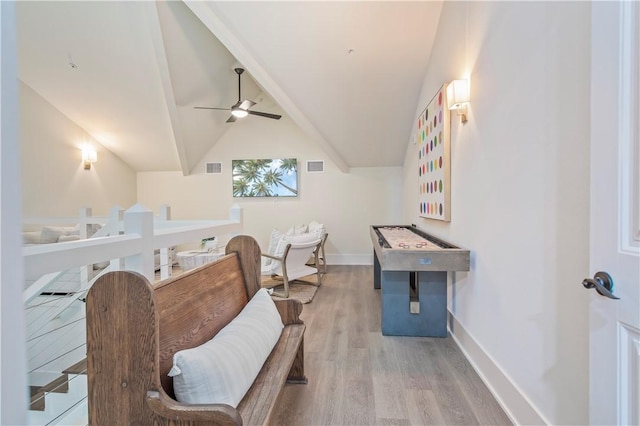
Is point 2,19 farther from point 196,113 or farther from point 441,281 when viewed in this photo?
point 196,113

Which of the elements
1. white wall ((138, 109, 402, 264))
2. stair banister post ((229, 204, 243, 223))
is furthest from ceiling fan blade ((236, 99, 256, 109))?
stair banister post ((229, 204, 243, 223))

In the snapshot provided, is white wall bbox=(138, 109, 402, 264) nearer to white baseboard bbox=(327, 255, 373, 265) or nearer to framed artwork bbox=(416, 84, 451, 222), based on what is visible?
white baseboard bbox=(327, 255, 373, 265)

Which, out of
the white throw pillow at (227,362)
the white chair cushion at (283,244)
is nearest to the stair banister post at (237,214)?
the white throw pillow at (227,362)

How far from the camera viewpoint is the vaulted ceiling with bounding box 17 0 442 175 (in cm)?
297

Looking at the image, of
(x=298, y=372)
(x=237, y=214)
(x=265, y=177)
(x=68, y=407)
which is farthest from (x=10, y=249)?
(x=265, y=177)

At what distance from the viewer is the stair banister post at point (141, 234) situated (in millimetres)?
1257

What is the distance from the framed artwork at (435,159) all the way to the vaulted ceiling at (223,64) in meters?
0.75

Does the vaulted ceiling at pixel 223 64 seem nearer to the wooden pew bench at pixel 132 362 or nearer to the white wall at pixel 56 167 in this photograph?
the white wall at pixel 56 167

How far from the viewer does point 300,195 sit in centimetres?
585

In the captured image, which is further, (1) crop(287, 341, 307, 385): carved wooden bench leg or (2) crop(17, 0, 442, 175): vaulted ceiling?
(2) crop(17, 0, 442, 175): vaulted ceiling

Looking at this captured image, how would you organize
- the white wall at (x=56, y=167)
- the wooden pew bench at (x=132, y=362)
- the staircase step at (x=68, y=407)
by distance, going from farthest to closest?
the white wall at (x=56, y=167) < the staircase step at (x=68, y=407) < the wooden pew bench at (x=132, y=362)

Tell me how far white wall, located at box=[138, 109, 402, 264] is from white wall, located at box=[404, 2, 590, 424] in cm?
343

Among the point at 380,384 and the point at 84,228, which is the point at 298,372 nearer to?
the point at 380,384

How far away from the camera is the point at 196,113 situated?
4.96m
